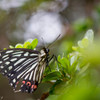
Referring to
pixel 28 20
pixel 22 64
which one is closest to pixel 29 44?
pixel 22 64

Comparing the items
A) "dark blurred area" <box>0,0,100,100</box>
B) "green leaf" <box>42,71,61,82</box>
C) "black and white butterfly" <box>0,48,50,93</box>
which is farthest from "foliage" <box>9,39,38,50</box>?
"dark blurred area" <box>0,0,100,100</box>

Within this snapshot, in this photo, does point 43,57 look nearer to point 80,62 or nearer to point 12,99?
point 80,62

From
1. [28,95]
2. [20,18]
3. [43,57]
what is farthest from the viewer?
[20,18]

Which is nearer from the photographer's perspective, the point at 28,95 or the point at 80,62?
the point at 80,62

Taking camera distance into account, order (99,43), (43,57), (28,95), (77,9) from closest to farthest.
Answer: (99,43) → (43,57) → (28,95) → (77,9)

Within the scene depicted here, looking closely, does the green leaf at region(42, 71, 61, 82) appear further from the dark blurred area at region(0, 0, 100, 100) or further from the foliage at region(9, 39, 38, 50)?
the dark blurred area at region(0, 0, 100, 100)

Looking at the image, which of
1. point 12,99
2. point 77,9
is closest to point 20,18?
point 77,9

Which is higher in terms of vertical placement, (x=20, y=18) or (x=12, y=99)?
(x=20, y=18)

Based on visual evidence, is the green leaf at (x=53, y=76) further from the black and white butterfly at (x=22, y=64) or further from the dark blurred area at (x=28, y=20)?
the dark blurred area at (x=28, y=20)
